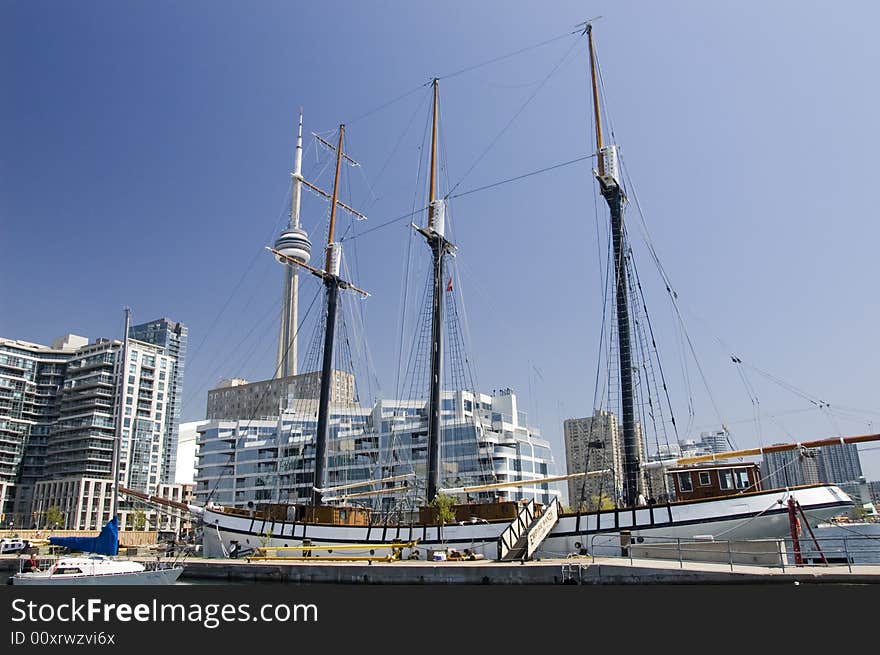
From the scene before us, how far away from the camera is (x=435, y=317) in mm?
46656

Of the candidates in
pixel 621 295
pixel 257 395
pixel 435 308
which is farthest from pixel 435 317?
pixel 257 395

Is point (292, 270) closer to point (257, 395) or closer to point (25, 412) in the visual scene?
point (257, 395)

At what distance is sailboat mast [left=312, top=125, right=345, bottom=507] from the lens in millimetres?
47438

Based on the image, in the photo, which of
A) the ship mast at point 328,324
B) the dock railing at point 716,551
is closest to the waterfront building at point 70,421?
the ship mast at point 328,324

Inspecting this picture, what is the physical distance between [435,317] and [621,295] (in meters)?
14.1

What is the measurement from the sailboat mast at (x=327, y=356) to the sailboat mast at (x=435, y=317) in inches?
353

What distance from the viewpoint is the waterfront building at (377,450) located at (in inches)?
3730

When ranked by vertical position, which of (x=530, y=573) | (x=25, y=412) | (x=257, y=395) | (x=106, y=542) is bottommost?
(x=530, y=573)

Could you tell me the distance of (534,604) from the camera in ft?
43.5

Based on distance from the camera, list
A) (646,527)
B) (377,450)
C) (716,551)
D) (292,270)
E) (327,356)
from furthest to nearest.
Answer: (292,270) → (377,450) → (327,356) → (646,527) → (716,551)

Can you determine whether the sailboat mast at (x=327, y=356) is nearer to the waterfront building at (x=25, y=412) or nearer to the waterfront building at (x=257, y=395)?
the waterfront building at (x=257, y=395)

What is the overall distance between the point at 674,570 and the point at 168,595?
17176 mm

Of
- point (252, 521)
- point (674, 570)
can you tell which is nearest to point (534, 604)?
point (674, 570)

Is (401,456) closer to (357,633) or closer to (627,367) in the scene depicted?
(627,367)
